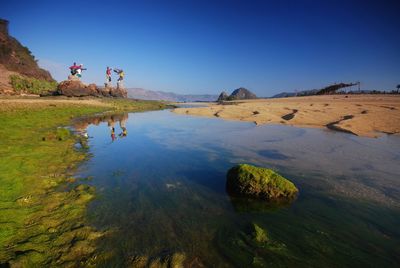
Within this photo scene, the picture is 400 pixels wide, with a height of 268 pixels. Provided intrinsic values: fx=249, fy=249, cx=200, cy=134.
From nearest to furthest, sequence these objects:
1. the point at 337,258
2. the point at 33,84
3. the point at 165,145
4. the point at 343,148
Result: the point at 337,258 → the point at 343,148 → the point at 165,145 → the point at 33,84

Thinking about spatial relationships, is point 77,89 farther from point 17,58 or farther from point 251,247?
point 251,247

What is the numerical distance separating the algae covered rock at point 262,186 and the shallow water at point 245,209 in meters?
Answer: 0.42

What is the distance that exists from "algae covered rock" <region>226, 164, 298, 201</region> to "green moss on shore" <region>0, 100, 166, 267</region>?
4.89 meters

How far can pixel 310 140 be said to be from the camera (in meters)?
18.2

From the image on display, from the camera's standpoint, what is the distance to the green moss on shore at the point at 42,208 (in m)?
5.69

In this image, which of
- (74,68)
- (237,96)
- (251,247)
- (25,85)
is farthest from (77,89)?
(237,96)

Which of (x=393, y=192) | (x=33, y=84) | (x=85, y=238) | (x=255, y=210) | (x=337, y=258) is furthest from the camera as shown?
(x=33, y=84)

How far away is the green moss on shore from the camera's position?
18.7ft

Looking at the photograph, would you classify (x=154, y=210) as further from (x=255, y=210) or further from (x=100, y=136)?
(x=100, y=136)

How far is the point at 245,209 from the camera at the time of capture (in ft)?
26.4

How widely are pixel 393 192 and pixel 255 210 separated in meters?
5.45

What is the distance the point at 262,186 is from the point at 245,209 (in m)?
1.17

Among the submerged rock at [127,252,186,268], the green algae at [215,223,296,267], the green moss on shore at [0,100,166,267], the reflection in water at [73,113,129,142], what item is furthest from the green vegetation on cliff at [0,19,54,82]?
the green algae at [215,223,296,267]

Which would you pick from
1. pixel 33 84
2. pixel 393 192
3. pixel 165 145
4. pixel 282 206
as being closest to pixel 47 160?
pixel 165 145
